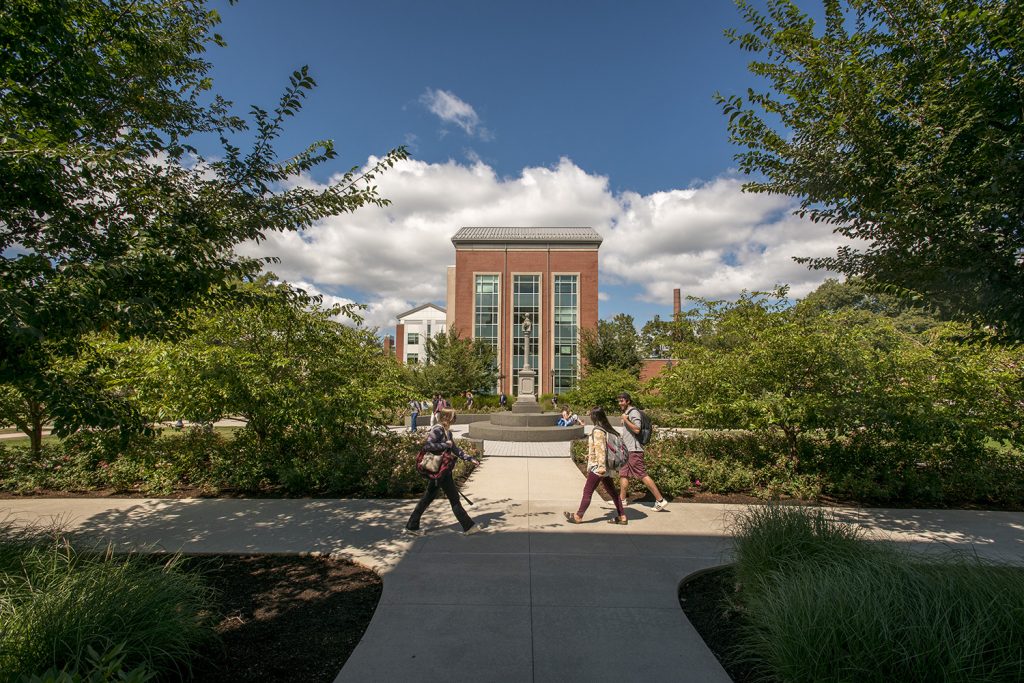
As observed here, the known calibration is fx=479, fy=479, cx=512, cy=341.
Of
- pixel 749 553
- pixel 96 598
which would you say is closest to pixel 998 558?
pixel 749 553

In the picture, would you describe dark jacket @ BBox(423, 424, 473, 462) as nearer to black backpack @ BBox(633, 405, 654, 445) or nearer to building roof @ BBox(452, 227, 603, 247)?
black backpack @ BBox(633, 405, 654, 445)

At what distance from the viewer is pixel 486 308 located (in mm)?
46875

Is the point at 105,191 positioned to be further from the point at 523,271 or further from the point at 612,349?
the point at 523,271

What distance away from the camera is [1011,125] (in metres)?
3.77

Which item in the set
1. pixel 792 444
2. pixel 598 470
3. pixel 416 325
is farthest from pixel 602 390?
pixel 416 325

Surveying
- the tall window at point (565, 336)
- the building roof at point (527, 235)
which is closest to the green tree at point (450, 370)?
the tall window at point (565, 336)

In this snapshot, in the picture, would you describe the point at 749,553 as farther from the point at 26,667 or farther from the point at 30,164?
the point at 30,164

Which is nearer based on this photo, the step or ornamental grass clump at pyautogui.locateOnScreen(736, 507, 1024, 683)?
ornamental grass clump at pyautogui.locateOnScreen(736, 507, 1024, 683)

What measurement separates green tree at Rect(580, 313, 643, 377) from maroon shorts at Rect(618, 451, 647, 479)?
28598 millimetres

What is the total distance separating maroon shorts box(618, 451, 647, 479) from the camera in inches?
264

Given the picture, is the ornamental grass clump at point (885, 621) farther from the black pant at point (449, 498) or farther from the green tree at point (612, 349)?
the green tree at point (612, 349)

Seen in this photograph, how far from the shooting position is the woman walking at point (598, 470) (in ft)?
20.6

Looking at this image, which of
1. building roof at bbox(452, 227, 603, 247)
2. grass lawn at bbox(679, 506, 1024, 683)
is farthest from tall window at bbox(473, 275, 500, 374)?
grass lawn at bbox(679, 506, 1024, 683)

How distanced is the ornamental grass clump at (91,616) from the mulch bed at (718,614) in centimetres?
341
